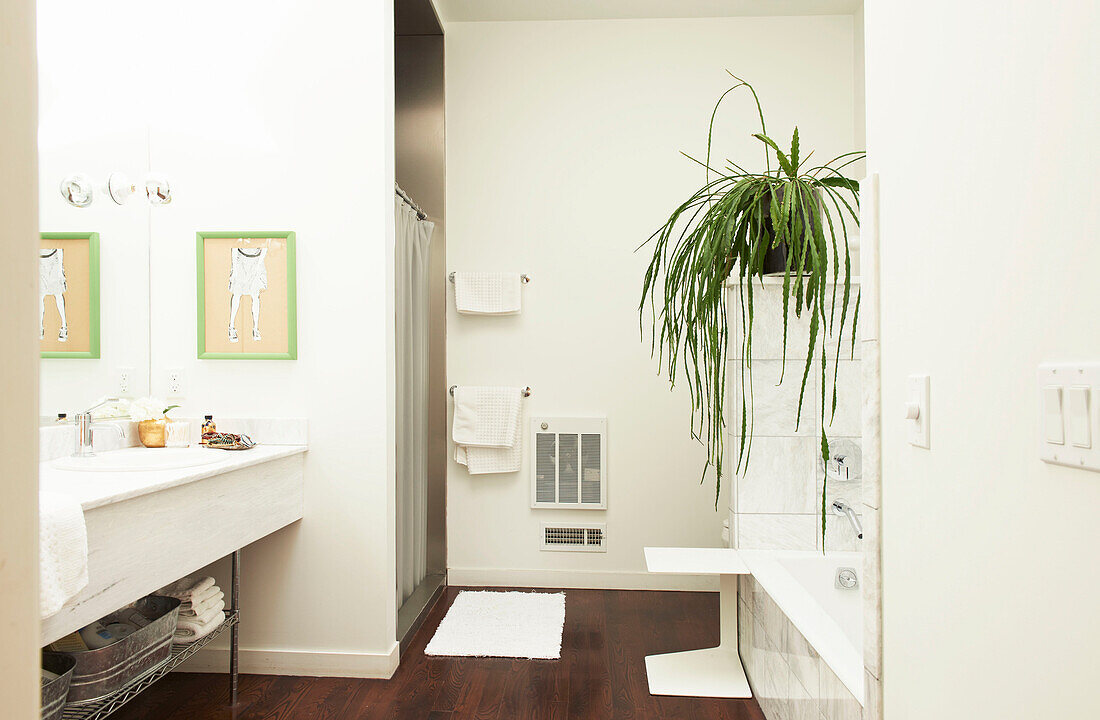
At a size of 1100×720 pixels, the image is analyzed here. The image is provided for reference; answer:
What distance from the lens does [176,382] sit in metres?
2.56

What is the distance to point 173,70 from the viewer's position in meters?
2.58

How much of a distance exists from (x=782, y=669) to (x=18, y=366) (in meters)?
2.08

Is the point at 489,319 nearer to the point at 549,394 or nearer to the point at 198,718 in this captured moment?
the point at 549,394

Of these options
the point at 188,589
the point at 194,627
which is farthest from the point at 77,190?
the point at 194,627

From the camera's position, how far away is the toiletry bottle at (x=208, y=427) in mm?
2449

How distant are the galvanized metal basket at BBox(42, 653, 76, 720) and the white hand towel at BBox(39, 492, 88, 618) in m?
0.35

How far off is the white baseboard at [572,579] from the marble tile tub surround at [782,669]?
813 millimetres

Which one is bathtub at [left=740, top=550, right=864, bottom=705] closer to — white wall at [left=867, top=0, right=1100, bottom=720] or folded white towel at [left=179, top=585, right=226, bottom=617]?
white wall at [left=867, top=0, right=1100, bottom=720]

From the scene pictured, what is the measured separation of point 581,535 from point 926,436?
109 inches

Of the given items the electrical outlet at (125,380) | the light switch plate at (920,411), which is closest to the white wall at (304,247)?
the electrical outlet at (125,380)

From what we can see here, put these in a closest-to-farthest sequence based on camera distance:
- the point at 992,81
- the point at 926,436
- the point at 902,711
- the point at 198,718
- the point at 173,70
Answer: the point at 992,81 < the point at 926,436 < the point at 902,711 < the point at 198,718 < the point at 173,70

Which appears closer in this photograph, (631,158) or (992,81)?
(992,81)

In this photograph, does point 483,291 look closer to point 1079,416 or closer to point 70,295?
point 70,295

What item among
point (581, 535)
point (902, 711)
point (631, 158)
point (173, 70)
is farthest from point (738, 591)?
point (173, 70)
